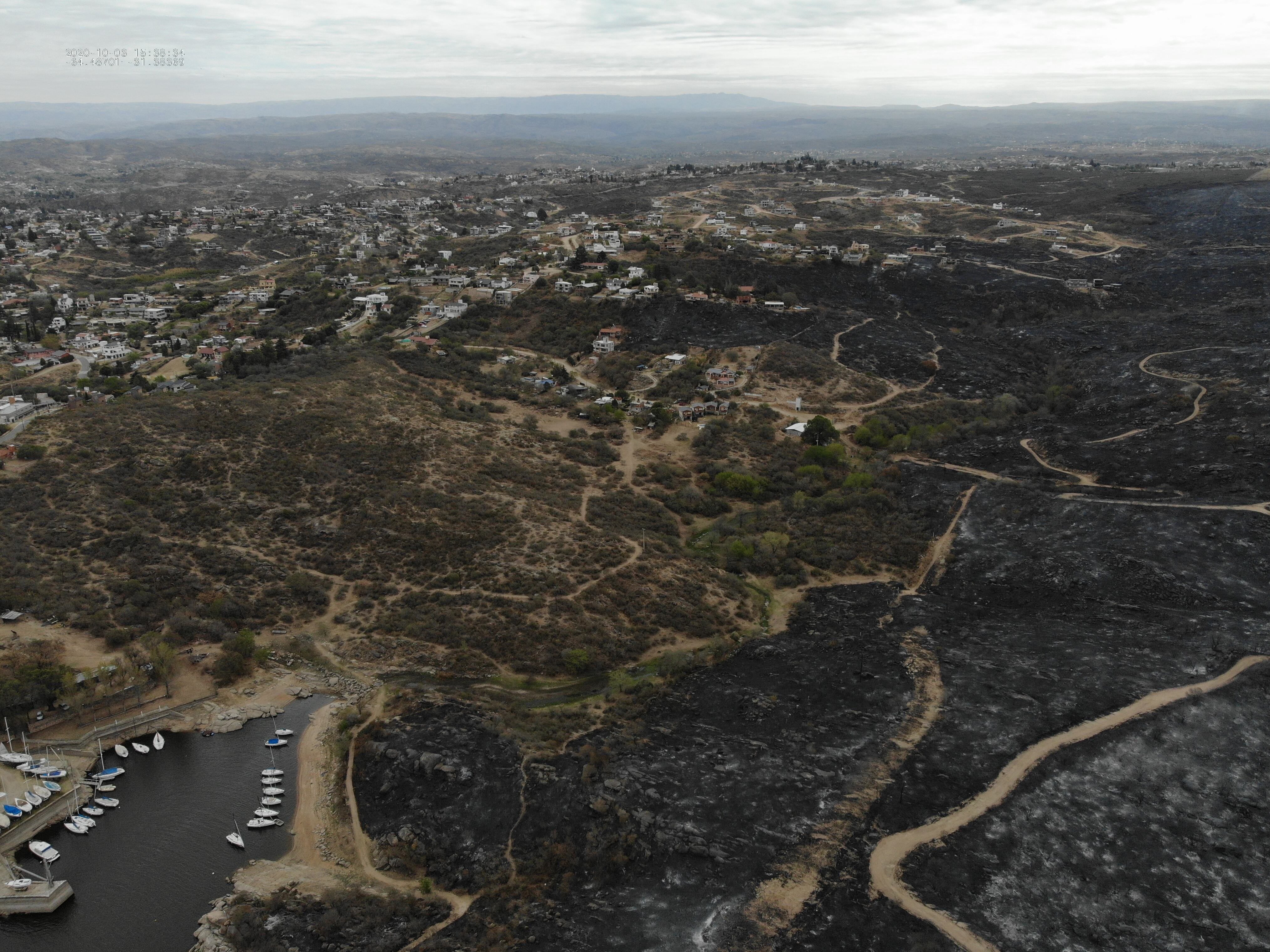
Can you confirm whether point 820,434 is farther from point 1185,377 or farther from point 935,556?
point 1185,377

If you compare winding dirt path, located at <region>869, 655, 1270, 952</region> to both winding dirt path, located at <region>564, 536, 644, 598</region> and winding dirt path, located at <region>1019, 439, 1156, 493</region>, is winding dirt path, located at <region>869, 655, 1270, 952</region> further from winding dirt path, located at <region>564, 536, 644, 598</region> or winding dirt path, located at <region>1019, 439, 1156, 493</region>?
winding dirt path, located at <region>564, 536, 644, 598</region>

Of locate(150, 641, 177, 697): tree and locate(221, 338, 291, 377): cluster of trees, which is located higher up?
locate(221, 338, 291, 377): cluster of trees

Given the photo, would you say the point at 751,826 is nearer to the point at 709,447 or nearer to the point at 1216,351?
the point at 709,447

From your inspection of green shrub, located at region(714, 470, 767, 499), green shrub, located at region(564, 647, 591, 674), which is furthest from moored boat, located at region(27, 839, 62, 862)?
green shrub, located at region(714, 470, 767, 499)

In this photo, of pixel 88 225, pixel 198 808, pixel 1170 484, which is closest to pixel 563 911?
pixel 198 808

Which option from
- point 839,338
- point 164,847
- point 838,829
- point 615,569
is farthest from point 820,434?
point 164,847
